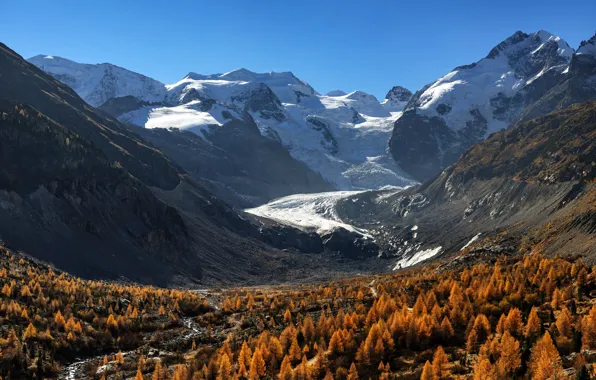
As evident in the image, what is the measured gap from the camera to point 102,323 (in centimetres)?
7394

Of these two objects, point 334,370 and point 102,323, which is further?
point 102,323

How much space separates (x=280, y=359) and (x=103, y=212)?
114149 millimetres

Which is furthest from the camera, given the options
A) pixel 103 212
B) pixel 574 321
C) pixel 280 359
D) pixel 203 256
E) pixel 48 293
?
pixel 203 256

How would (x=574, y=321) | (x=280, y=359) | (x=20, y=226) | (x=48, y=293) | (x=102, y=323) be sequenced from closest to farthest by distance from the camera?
(x=574, y=321) < (x=280, y=359) < (x=102, y=323) < (x=48, y=293) < (x=20, y=226)

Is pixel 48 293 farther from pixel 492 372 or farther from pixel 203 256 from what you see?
pixel 203 256

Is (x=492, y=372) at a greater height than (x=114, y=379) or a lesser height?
greater

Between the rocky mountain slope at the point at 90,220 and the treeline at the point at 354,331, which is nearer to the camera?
the treeline at the point at 354,331

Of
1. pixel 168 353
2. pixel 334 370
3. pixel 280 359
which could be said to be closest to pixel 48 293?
pixel 168 353

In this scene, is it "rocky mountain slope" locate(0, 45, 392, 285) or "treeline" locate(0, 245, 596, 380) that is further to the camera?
"rocky mountain slope" locate(0, 45, 392, 285)

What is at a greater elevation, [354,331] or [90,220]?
[90,220]

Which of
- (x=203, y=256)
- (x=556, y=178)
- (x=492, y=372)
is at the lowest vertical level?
(x=203, y=256)

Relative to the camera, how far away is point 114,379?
183 ft

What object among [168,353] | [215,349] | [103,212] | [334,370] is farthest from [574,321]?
[103,212]

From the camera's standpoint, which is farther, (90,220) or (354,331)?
(90,220)
